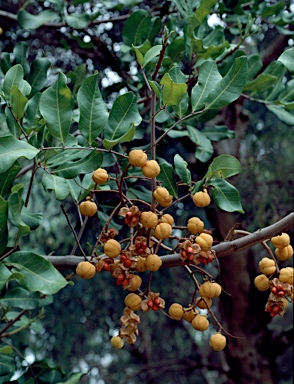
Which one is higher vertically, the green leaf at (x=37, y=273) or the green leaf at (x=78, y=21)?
the green leaf at (x=37, y=273)

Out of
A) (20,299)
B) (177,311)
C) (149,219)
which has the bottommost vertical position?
(20,299)

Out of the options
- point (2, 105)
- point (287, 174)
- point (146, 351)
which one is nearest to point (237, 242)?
point (2, 105)

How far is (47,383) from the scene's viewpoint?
1.46 m

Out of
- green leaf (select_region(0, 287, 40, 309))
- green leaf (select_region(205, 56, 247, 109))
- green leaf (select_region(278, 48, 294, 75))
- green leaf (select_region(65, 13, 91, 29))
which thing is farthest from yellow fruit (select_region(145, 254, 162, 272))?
green leaf (select_region(65, 13, 91, 29))

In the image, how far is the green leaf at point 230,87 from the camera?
932 millimetres

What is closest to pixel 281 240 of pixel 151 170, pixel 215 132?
pixel 151 170

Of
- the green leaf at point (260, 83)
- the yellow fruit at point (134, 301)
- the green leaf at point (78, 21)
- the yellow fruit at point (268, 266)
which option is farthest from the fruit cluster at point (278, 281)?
the green leaf at point (78, 21)

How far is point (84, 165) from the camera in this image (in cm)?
91

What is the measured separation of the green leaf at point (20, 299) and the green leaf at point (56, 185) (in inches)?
18.9

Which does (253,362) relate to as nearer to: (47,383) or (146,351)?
(47,383)

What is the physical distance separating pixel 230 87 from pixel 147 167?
0.79ft

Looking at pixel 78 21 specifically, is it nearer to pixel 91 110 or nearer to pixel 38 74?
pixel 38 74

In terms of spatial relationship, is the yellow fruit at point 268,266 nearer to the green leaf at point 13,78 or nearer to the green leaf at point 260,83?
the green leaf at point 13,78

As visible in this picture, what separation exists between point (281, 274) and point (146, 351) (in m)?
3.40
